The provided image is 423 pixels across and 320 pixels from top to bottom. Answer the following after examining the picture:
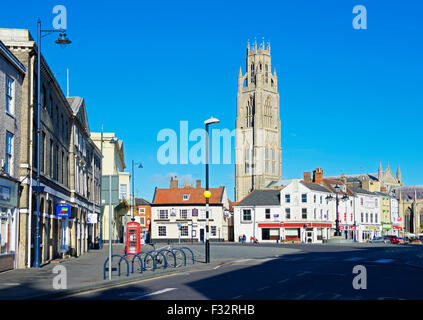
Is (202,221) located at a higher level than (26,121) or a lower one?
lower

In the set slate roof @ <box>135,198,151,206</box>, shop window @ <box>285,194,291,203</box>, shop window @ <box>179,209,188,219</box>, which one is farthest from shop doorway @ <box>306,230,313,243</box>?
slate roof @ <box>135,198,151,206</box>

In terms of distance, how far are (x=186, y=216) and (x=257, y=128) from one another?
7450 cm

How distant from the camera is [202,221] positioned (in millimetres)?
90000

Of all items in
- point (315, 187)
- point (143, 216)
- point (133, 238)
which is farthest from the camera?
point (143, 216)

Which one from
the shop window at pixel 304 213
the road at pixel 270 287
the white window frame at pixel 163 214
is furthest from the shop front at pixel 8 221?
the white window frame at pixel 163 214

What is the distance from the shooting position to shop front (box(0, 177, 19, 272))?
75.2ft

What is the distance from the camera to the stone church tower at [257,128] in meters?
158

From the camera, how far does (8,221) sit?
23.8 meters

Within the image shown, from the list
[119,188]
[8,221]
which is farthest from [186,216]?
[8,221]

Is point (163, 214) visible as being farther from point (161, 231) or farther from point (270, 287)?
point (270, 287)

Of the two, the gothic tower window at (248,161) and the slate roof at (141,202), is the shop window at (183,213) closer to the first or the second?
the slate roof at (141,202)
